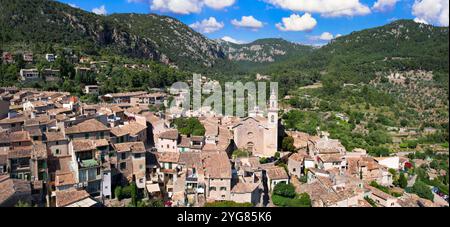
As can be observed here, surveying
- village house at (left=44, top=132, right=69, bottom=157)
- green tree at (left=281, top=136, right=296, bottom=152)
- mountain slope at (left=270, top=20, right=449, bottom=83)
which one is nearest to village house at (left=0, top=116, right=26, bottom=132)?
village house at (left=44, top=132, right=69, bottom=157)

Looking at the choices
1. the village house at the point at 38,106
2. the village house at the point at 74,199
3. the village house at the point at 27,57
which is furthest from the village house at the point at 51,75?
the village house at the point at 74,199

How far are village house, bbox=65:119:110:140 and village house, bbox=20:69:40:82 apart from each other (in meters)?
26.3

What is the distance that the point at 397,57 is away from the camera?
84438mm

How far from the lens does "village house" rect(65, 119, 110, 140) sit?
18.2 meters

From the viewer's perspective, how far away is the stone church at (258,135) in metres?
24.6

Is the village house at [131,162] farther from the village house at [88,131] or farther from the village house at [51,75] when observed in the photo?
the village house at [51,75]

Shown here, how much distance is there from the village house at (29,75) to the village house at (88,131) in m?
26.3

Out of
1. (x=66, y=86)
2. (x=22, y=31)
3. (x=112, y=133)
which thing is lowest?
(x=112, y=133)

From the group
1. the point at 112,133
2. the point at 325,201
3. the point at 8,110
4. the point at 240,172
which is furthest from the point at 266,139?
the point at 8,110

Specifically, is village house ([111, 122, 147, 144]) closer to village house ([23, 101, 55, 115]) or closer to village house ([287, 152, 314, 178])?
village house ([23, 101, 55, 115])

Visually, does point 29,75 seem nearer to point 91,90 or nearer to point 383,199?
point 91,90

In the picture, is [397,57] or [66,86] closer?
[66,86]
